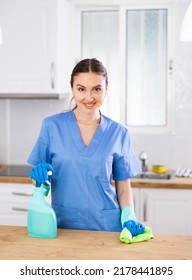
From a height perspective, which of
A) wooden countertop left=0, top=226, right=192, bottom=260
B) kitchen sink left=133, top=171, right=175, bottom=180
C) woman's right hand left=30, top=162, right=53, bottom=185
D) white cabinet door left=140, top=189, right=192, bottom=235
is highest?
woman's right hand left=30, top=162, right=53, bottom=185

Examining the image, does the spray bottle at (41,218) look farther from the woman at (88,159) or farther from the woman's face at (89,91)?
the woman's face at (89,91)

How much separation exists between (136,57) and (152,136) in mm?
624

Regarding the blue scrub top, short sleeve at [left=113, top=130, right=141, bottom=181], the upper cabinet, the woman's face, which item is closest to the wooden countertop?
the blue scrub top

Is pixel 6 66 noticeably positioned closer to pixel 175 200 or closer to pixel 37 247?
pixel 175 200

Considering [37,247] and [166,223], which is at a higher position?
[37,247]

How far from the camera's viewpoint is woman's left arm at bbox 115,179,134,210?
226 centimetres

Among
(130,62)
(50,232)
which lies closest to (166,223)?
(130,62)

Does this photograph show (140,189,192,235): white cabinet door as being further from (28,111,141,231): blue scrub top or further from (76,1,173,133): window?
(28,111,141,231): blue scrub top

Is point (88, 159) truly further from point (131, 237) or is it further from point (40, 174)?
point (131, 237)

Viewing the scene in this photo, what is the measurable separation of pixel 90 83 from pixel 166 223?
5.16ft

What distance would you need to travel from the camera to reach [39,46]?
11.6ft

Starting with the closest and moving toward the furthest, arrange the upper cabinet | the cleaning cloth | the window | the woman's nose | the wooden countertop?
the wooden countertop
the cleaning cloth
the woman's nose
the upper cabinet
the window

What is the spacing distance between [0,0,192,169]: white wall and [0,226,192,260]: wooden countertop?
6.16ft
